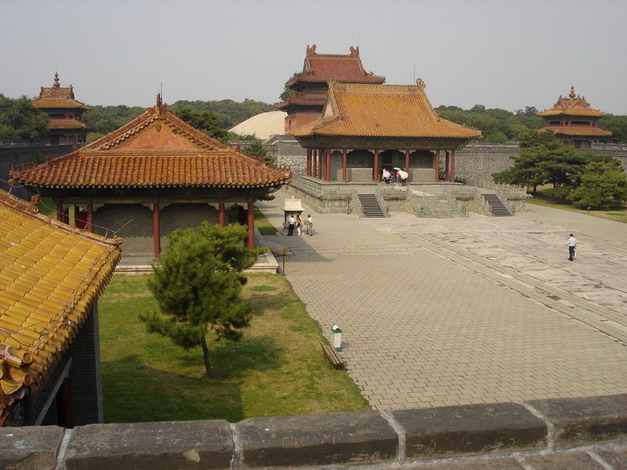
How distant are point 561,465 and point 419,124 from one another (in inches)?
1552

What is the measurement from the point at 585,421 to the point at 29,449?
3.07m

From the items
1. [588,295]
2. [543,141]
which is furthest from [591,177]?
[588,295]

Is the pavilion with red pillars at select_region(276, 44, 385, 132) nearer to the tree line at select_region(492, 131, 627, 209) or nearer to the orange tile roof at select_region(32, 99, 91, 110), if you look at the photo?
the tree line at select_region(492, 131, 627, 209)

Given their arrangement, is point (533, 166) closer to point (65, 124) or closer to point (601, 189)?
point (601, 189)

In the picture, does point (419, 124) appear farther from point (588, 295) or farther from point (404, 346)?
point (404, 346)

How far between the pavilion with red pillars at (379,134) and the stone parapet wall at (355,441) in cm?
3629

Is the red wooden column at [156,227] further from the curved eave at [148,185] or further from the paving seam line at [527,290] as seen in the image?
the paving seam line at [527,290]

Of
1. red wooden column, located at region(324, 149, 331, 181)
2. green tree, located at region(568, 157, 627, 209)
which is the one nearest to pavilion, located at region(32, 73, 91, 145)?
red wooden column, located at region(324, 149, 331, 181)

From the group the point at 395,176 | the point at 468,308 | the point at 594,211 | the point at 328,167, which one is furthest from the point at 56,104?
the point at 468,308

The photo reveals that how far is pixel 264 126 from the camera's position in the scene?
3856 inches

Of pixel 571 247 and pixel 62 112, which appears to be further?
pixel 62 112

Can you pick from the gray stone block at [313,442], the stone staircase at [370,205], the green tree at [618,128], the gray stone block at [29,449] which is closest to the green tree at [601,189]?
the stone staircase at [370,205]

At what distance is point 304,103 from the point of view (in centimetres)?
5544

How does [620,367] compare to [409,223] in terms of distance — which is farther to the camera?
[409,223]
